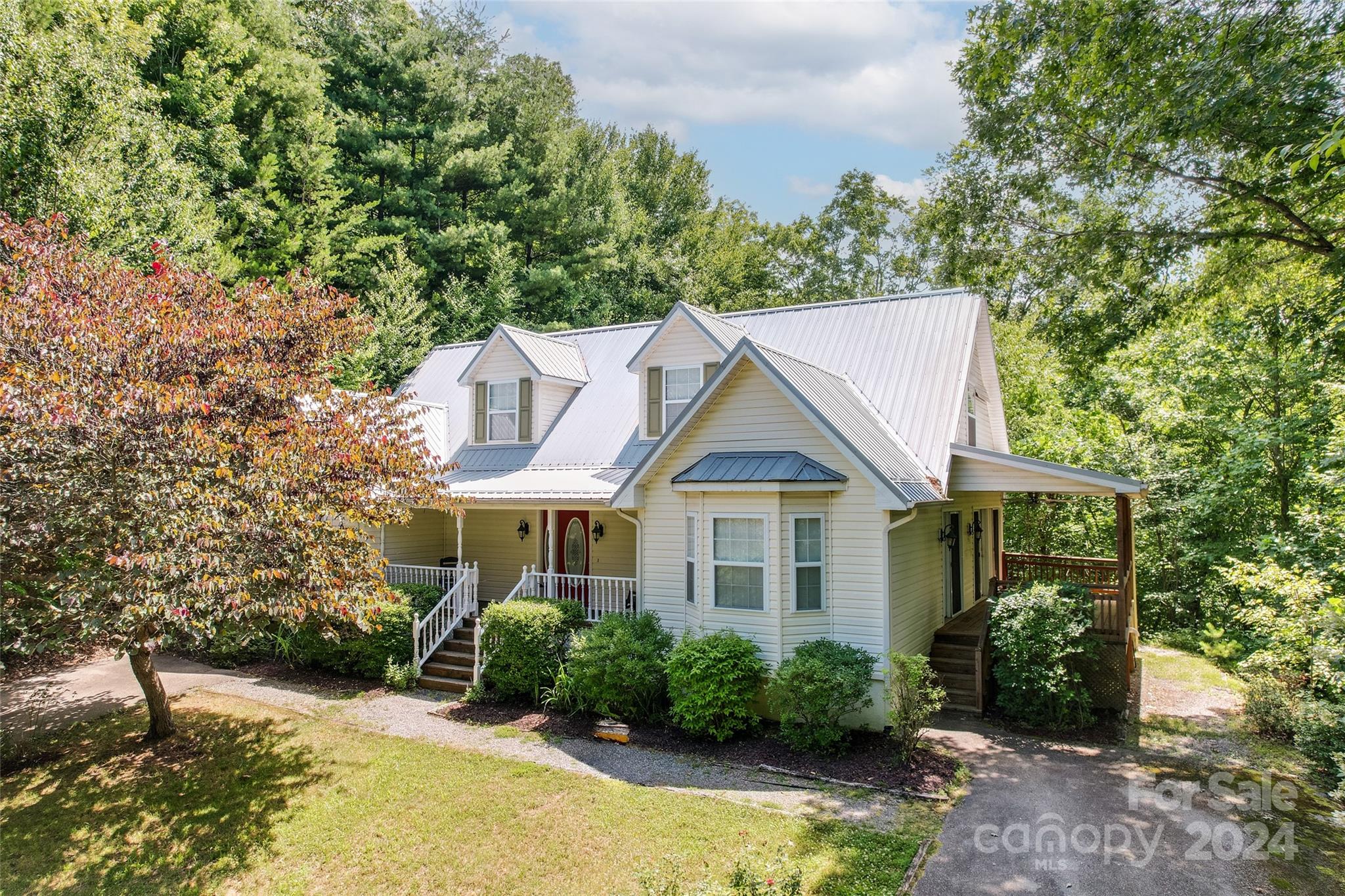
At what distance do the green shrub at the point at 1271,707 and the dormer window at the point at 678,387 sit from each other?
10.6 m

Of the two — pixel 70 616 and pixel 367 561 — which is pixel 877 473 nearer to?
pixel 367 561

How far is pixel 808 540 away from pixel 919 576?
9.05ft

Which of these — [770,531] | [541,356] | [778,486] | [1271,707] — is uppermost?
[541,356]

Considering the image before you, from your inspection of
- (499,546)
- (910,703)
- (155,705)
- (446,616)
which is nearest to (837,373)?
(910,703)

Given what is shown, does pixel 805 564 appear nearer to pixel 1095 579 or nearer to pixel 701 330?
pixel 701 330

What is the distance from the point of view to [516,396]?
17250 mm

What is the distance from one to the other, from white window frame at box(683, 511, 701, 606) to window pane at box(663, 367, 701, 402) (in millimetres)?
3673

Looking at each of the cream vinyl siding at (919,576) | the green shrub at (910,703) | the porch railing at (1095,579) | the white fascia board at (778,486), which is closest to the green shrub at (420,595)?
the white fascia board at (778,486)

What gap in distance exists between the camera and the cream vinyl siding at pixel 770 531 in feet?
34.7

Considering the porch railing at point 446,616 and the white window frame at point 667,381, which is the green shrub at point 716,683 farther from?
the porch railing at point 446,616

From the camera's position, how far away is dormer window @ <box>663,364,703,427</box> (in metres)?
14.6

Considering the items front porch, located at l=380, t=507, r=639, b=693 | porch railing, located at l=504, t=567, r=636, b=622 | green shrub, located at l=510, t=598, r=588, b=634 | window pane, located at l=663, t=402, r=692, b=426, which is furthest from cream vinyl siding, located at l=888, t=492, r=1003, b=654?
green shrub, located at l=510, t=598, r=588, b=634

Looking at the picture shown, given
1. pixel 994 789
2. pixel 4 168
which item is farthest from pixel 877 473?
pixel 4 168

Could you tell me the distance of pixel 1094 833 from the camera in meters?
7.60
